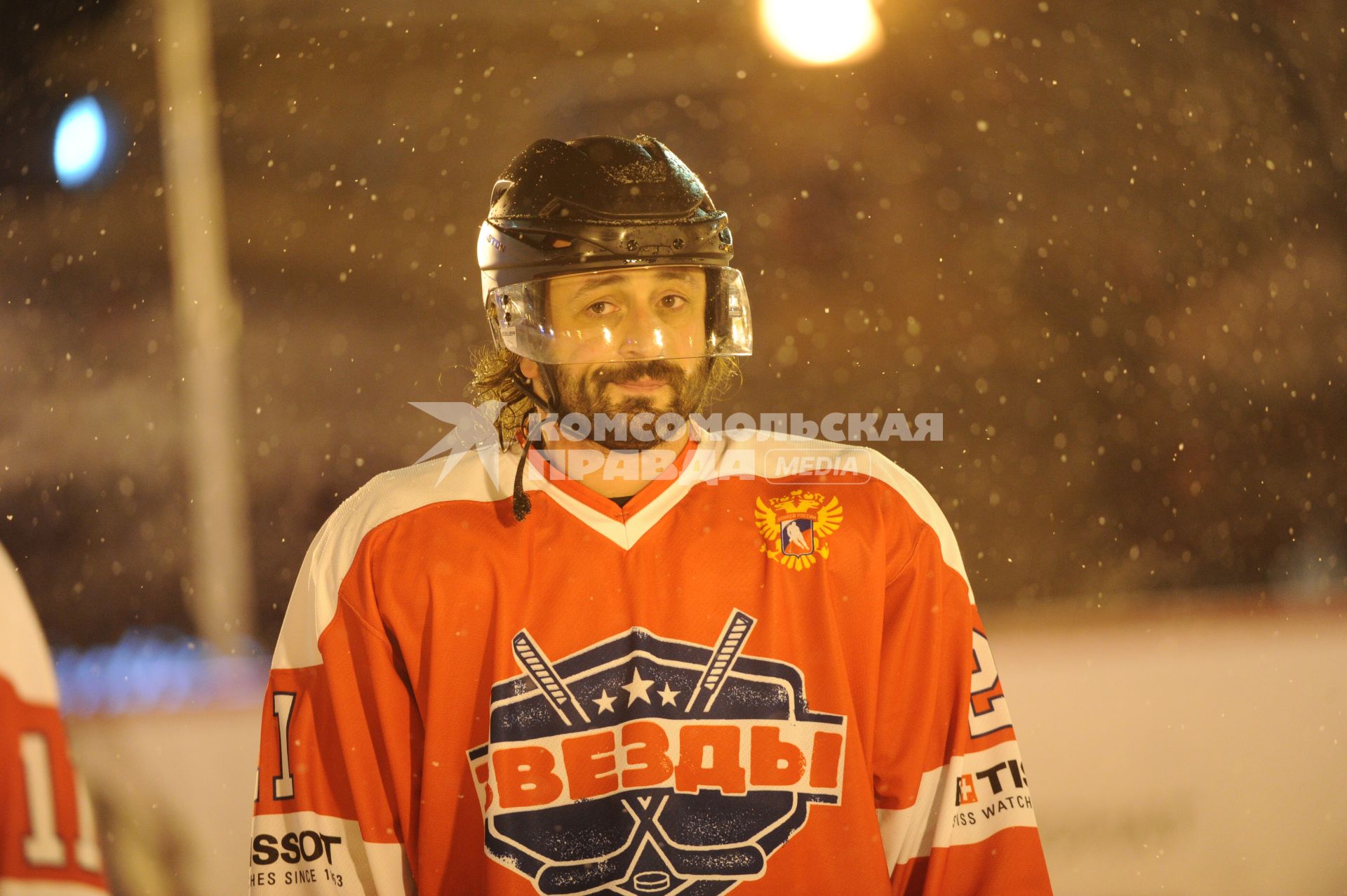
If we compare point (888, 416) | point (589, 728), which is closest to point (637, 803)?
point (589, 728)

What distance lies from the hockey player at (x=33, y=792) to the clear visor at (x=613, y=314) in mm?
665

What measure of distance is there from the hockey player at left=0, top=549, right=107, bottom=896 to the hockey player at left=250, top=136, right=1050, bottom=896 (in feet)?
0.91

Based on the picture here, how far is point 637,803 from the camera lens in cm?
130

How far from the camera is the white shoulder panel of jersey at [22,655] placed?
1.09m

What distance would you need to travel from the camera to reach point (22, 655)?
1.09 meters

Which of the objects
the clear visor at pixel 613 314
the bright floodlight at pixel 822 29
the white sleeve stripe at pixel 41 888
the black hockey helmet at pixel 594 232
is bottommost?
the white sleeve stripe at pixel 41 888

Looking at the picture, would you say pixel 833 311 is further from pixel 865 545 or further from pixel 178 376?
pixel 178 376

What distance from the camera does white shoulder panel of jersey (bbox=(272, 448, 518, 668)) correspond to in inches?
53.1

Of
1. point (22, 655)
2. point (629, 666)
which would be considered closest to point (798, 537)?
point (629, 666)

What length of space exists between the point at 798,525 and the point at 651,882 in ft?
1.55

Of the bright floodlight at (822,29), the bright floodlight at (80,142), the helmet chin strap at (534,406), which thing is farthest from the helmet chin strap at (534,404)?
the bright floodlight at (80,142)

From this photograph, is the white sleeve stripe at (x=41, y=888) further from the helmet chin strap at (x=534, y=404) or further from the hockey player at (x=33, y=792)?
the helmet chin strap at (x=534, y=404)

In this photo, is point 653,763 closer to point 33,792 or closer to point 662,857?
point 662,857

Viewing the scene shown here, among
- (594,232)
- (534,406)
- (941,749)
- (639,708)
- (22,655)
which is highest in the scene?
(594,232)
